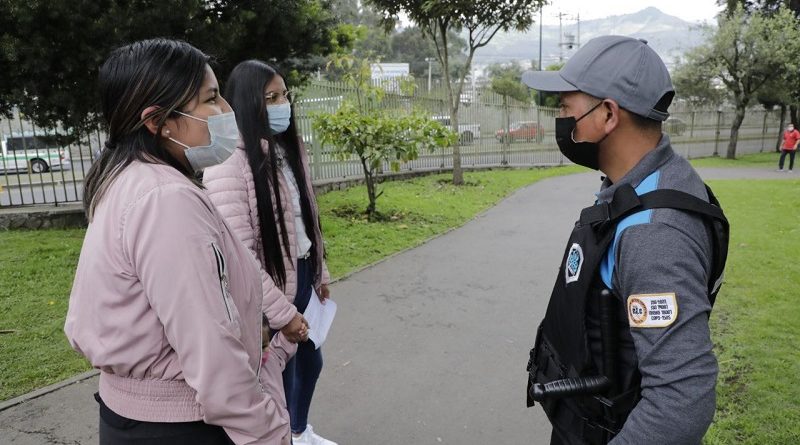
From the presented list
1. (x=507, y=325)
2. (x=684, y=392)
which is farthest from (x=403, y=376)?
(x=684, y=392)

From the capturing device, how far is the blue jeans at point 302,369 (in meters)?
2.85

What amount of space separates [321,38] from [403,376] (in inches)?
251

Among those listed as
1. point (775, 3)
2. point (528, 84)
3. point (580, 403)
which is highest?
point (775, 3)

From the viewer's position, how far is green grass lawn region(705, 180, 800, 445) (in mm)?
3217

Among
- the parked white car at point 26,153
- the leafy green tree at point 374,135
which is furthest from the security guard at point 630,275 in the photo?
the parked white car at point 26,153

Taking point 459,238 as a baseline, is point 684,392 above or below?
above

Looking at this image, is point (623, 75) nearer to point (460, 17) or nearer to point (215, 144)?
point (215, 144)

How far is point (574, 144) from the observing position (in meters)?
1.70

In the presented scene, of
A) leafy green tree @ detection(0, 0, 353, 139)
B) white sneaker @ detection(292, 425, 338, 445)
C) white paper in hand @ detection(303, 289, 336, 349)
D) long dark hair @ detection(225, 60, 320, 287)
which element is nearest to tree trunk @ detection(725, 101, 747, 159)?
leafy green tree @ detection(0, 0, 353, 139)

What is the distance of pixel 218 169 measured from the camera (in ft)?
8.16

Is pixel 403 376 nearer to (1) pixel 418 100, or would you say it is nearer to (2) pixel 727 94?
(1) pixel 418 100

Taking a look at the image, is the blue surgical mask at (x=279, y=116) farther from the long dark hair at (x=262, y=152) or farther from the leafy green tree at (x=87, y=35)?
the leafy green tree at (x=87, y=35)

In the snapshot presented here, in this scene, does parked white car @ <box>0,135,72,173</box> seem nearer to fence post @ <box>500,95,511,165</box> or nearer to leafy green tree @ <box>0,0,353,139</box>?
leafy green tree @ <box>0,0,353,139</box>

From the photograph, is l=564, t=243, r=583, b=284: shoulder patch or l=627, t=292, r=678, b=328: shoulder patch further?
l=564, t=243, r=583, b=284: shoulder patch
